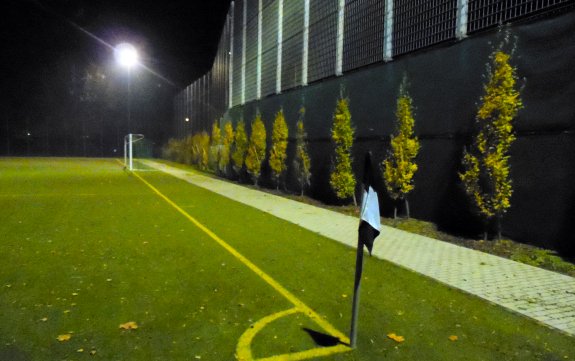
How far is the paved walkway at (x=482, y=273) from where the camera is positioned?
199 inches

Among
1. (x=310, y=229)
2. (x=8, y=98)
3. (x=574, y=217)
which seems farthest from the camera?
(x=8, y=98)

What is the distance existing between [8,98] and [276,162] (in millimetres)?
54012

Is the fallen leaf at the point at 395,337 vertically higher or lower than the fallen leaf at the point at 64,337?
lower

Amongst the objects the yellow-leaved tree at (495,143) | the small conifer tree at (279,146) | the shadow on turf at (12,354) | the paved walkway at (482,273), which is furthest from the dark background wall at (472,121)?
the shadow on turf at (12,354)

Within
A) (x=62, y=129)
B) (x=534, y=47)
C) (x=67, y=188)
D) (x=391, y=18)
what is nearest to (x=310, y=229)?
(x=534, y=47)

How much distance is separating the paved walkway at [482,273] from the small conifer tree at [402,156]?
1421mm

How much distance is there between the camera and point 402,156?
11.0 m

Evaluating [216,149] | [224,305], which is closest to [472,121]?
[224,305]

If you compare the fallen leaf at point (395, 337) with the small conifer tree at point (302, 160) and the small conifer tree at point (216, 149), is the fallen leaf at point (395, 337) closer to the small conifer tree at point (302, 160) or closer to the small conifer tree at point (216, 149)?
the small conifer tree at point (302, 160)

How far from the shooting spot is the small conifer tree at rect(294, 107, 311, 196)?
54.5ft

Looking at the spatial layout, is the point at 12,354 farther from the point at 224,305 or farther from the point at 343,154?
the point at 343,154

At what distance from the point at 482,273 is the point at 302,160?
11.0 metres

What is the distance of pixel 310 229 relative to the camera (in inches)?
396

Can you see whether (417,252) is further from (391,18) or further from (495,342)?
(391,18)
